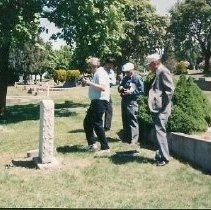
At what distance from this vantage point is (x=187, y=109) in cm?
1088

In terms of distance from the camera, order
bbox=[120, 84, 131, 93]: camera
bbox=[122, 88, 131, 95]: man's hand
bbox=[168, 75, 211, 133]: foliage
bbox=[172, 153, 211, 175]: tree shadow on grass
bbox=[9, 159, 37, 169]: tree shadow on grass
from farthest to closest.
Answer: bbox=[120, 84, 131, 93]: camera → bbox=[122, 88, 131, 95]: man's hand → bbox=[168, 75, 211, 133]: foliage → bbox=[9, 159, 37, 169]: tree shadow on grass → bbox=[172, 153, 211, 175]: tree shadow on grass

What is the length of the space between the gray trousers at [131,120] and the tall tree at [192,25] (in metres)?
60.9

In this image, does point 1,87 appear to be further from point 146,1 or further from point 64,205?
point 146,1

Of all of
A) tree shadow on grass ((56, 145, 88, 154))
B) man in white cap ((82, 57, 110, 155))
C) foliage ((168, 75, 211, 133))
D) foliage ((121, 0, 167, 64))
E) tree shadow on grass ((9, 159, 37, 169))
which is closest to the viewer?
tree shadow on grass ((9, 159, 37, 169))

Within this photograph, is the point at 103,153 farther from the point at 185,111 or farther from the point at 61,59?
the point at 61,59

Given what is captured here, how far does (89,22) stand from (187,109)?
9.77 metres

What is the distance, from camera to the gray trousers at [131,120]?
37.4 feet

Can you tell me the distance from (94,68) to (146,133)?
230 cm

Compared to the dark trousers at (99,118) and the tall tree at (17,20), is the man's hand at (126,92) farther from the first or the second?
the tall tree at (17,20)

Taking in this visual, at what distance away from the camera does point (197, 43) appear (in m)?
77.8

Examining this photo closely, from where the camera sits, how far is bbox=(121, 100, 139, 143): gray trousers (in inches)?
449

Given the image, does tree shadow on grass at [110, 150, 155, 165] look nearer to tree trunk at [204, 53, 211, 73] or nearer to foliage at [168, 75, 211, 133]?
foliage at [168, 75, 211, 133]

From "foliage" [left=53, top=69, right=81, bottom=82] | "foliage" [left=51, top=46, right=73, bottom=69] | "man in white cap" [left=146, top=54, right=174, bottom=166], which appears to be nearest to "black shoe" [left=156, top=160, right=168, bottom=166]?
"man in white cap" [left=146, top=54, right=174, bottom=166]

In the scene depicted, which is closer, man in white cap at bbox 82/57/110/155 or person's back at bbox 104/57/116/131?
man in white cap at bbox 82/57/110/155
